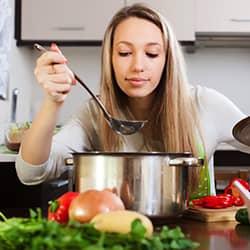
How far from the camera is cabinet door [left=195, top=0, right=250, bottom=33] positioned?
2.86 m

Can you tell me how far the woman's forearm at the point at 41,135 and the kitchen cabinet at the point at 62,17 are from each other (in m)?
1.68

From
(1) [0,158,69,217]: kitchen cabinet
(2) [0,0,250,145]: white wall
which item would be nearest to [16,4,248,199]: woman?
(1) [0,158,69,217]: kitchen cabinet

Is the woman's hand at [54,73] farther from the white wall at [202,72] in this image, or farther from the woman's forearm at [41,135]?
the white wall at [202,72]

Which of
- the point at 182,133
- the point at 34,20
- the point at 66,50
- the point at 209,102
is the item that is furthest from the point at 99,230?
the point at 66,50

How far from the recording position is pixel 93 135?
4.89 ft

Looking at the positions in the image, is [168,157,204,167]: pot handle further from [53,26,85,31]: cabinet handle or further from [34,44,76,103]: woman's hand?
[53,26,85,31]: cabinet handle

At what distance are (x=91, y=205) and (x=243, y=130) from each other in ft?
1.62

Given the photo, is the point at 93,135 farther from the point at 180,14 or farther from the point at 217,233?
the point at 180,14

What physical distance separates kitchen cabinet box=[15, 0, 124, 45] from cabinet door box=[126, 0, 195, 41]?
0.20m

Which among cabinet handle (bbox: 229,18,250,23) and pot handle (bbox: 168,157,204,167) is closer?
pot handle (bbox: 168,157,204,167)

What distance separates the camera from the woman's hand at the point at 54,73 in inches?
43.1

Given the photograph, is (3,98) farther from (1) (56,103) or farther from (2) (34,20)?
(1) (56,103)

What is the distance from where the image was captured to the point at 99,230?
0.60 meters

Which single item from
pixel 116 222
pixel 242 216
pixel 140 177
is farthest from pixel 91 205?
pixel 242 216
